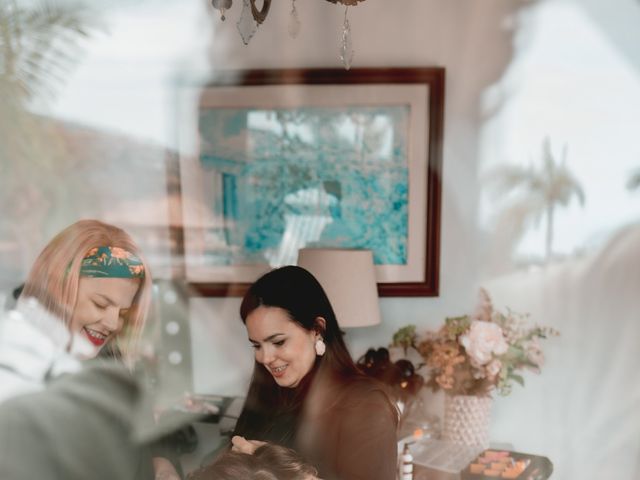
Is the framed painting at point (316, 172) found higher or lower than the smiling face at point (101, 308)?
higher

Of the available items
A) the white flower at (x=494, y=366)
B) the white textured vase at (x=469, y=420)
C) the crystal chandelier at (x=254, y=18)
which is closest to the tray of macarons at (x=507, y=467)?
the white textured vase at (x=469, y=420)

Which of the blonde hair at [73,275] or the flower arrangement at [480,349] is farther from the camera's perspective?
the flower arrangement at [480,349]

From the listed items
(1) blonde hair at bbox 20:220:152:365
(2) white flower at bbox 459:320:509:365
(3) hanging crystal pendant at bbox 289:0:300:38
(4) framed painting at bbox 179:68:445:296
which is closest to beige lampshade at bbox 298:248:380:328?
(4) framed painting at bbox 179:68:445:296

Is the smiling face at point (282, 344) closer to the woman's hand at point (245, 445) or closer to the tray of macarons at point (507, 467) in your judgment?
the woman's hand at point (245, 445)

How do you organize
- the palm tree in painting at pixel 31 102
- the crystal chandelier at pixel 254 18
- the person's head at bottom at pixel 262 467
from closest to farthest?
the crystal chandelier at pixel 254 18 < the person's head at bottom at pixel 262 467 < the palm tree in painting at pixel 31 102

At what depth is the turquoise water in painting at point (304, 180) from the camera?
1143 mm

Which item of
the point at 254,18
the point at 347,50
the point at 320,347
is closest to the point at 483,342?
the point at 320,347

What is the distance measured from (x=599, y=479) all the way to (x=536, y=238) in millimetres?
617

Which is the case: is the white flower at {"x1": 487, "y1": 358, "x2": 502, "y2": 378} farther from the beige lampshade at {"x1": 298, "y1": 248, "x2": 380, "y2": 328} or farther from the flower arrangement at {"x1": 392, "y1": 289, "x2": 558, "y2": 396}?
the beige lampshade at {"x1": 298, "y1": 248, "x2": 380, "y2": 328}

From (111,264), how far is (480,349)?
766 mm

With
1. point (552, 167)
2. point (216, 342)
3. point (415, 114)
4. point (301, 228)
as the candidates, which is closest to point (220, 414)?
point (216, 342)

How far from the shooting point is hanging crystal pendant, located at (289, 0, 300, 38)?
0.96 meters

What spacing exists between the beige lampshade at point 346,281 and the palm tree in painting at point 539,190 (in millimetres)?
374

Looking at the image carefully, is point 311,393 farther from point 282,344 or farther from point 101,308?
point 101,308
